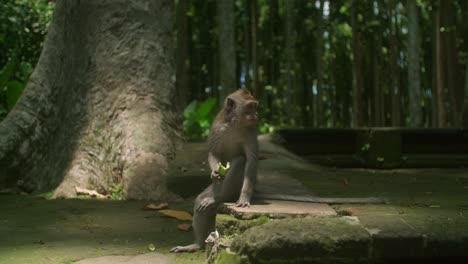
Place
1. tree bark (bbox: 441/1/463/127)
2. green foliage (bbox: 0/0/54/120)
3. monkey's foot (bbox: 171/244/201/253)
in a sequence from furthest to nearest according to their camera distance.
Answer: tree bark (bbox: 441/1/463/127)
green foliage (bbox: 0/0/54/120)
monkey's foot (bbox: 171/244/201/253)

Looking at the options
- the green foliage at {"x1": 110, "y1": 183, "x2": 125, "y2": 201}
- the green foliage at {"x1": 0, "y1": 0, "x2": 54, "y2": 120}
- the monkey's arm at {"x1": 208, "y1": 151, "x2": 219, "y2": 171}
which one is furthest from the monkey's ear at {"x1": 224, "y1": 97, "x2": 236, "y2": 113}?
the green foliage at {"x1": 0, "y1": 0, "x2": 54, "y2": 120}

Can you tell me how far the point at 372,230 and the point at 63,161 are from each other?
215 inches

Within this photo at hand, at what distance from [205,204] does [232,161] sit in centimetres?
35

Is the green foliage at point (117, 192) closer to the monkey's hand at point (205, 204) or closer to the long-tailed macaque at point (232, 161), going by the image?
the long-tailed macaque at point (232, 161)

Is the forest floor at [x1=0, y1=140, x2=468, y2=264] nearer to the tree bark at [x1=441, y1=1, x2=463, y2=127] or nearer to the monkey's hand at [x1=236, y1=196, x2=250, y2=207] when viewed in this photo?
the monkey's hand at [x1=236, y1=196, x2=250, y2=207]

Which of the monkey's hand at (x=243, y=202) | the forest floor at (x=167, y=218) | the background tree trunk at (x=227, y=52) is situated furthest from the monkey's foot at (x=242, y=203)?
the background tree trunk at (x=227, y=52)

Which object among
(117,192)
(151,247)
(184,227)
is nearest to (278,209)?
(151,247)

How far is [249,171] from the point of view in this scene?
4.07m

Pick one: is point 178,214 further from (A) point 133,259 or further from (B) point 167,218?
(A) point 133,259

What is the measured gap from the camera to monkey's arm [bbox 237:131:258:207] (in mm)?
3904

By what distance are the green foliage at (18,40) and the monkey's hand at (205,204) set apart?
688 cm

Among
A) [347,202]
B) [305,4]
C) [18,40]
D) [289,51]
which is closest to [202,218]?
[347,202]

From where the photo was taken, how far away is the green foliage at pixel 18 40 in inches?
411

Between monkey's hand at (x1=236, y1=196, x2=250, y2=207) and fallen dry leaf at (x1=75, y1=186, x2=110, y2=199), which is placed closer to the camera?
monkey's hand at (x1=236, y1=196, x2=250, y2=207)
